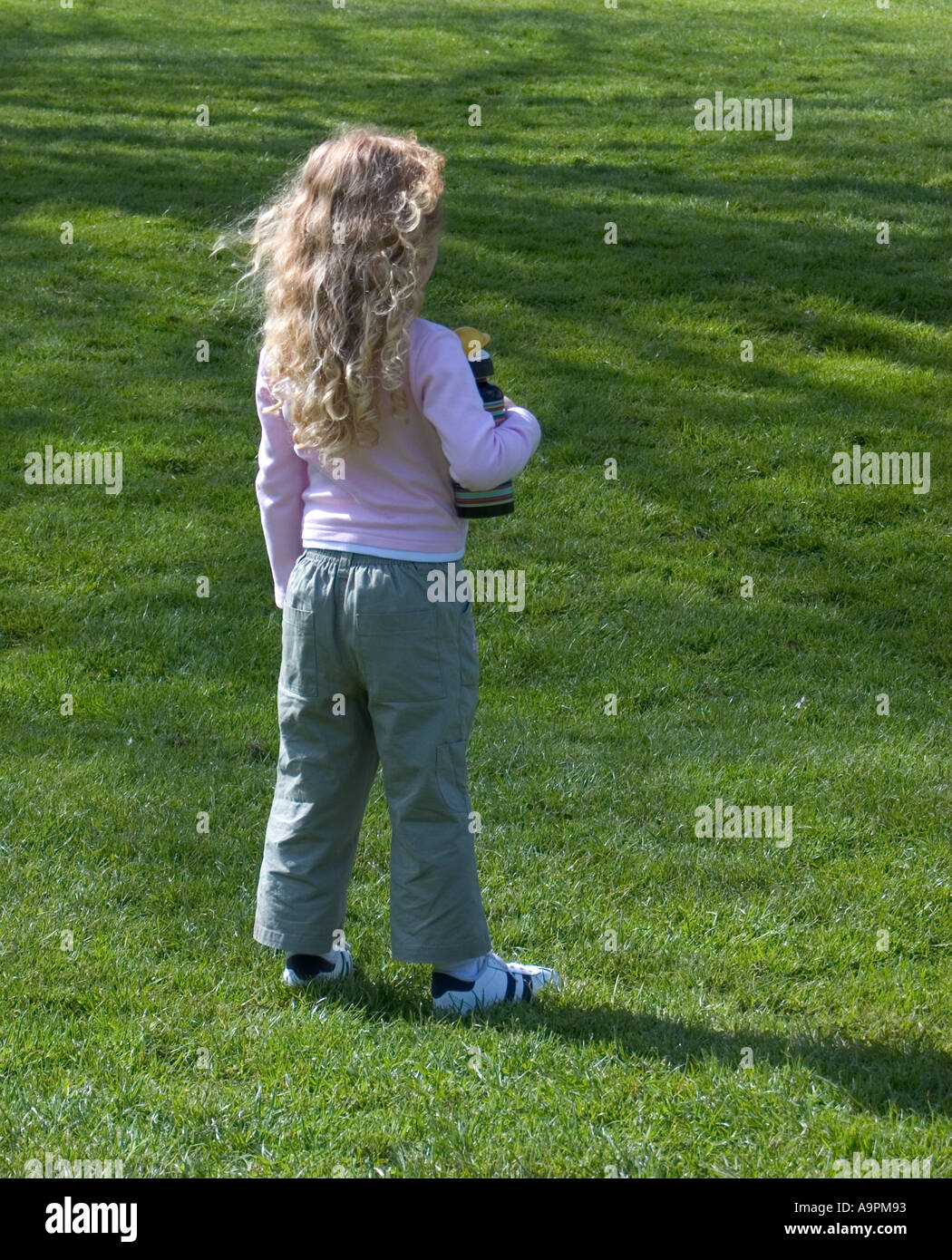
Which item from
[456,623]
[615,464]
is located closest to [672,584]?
[615,464]

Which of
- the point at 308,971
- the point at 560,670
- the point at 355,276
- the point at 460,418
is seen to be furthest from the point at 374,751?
the point at 560,670

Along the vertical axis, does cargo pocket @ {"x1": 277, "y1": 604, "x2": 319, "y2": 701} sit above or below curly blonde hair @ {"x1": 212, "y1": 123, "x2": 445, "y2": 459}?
below

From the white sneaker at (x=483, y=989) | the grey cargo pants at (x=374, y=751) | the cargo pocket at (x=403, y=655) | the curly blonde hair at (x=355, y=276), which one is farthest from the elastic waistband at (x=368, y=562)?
the white sneaker at (x=483, y=989)

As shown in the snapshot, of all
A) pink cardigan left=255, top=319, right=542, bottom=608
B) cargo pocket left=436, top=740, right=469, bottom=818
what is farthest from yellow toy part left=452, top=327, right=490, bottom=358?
cargo pocket left=436, top=740, right=469, bottom=818

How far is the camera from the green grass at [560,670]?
2957 mm

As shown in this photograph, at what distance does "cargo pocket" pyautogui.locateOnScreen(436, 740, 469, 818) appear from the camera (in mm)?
3160

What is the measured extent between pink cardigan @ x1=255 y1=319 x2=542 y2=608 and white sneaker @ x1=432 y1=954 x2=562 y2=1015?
1014mm

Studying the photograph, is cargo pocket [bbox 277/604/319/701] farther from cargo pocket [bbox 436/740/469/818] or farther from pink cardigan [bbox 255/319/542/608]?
cargo pocket [bbox 436/740/469/818]

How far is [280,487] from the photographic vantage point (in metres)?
3.27

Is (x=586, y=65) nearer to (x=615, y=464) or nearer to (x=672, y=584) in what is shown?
(x=615, y=464)

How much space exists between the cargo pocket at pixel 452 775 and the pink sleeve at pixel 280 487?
0.53 m

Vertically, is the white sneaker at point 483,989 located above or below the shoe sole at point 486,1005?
above

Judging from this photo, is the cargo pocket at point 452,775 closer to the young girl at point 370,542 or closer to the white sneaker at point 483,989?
the young girl at point 370,542

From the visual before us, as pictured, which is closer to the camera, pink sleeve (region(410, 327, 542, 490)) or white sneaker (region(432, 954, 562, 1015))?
pink sleeve (region(410, 327, 542, 490))
